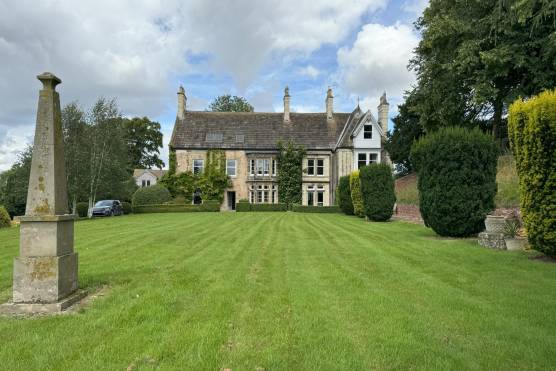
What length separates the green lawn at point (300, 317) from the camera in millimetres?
3475

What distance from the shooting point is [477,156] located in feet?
37.9

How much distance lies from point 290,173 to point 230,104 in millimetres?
31156

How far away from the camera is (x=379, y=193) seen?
2003 cm

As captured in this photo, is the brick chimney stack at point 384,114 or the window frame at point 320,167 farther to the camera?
the window frame at point 320,167

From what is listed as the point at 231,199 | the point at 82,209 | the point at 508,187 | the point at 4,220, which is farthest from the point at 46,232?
the point at 231,199

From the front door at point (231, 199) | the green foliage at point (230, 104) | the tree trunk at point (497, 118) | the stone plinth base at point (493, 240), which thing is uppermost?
the green foliage at point (230, 104)

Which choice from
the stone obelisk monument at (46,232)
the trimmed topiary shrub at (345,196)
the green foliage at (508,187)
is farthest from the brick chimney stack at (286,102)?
the stone obelisk monument at (46,232)

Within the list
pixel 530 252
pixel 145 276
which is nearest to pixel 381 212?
pixel 530 252

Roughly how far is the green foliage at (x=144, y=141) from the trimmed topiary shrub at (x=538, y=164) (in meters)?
58.9

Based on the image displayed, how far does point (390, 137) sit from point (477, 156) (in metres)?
24.6

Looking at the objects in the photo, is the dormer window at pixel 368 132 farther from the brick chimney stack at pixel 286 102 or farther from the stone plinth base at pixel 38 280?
the stone plinth base at pixel 38 280

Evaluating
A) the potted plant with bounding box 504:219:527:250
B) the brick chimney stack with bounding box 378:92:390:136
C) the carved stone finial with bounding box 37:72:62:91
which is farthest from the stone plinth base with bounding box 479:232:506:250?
the brick chimney stack with bounding box 378:92:390:136

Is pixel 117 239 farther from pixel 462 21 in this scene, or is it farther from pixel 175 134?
pixel 175 134

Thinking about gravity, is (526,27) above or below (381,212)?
above
